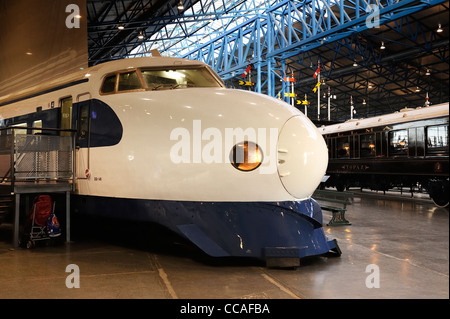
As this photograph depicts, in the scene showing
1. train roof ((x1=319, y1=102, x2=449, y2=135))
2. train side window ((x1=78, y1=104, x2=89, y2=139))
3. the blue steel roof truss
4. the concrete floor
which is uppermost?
the blue steel roof truss

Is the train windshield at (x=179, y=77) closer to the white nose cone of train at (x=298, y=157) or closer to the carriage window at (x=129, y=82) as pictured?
the carriage window at (x=129, y=82)

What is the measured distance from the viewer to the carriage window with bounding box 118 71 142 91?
5.91m

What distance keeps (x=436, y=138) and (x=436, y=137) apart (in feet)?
0.11

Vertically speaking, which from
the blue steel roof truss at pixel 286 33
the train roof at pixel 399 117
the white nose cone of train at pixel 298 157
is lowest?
the white nose cone of train at pixel 298 157

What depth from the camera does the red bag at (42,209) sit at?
6473mm

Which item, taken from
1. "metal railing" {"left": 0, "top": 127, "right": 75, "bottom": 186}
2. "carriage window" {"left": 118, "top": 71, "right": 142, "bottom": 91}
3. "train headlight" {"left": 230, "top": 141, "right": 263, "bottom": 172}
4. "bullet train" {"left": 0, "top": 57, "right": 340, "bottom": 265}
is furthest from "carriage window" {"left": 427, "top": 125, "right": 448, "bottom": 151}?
"metal railing" {"left": 0, "top": 127, "right": 75, "bottom": 186}

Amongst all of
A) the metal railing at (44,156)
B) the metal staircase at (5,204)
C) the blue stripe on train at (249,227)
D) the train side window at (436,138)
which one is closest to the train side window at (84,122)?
the metal railing at (44,156)

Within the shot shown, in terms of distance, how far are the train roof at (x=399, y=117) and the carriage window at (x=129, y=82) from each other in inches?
341

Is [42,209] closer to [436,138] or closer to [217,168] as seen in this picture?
[217,168]

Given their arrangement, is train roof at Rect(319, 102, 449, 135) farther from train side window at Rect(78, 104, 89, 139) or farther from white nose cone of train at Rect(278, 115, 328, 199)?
train side window at Rect(78, 104, 89, 139)

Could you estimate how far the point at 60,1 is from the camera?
11.5 meters

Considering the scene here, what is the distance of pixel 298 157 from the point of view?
5004 millimetres

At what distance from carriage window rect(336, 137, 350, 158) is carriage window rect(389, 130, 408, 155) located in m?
2.91
